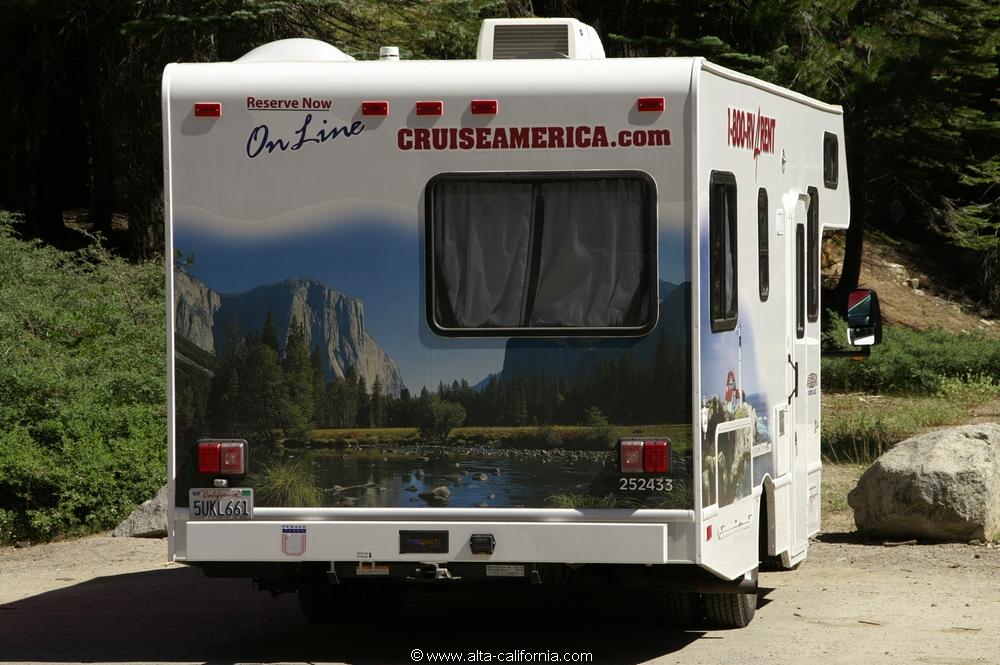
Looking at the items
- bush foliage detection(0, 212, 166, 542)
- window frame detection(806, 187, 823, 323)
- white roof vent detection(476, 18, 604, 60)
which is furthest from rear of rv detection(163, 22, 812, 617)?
bush foliage detection(0, 212, 166, 542)

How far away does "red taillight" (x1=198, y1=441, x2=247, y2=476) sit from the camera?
6.76m

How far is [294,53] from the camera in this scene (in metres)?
7.31

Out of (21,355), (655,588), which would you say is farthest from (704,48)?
(655,588)

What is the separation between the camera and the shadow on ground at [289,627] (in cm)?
771

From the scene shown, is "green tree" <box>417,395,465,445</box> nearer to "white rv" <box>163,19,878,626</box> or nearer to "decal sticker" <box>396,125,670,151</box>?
"white rv" <box>163,19,878,626</box>

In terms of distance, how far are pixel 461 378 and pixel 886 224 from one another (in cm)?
3015

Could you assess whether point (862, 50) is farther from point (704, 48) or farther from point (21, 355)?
point (21, 355)

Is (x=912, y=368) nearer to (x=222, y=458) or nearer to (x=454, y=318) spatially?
(x=454, y=318)

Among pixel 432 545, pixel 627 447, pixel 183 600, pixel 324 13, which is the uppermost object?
pixel 324 13

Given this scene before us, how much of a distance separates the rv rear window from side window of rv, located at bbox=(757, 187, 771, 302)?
1.16 metres

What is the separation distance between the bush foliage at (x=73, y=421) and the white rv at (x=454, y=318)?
5.80m

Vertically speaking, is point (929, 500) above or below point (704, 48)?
below

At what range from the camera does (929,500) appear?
10.7 metres

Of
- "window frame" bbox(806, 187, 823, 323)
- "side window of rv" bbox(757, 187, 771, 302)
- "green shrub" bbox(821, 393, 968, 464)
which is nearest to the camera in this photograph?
"side window of rv" bbox(757, 187, 771, 302)
